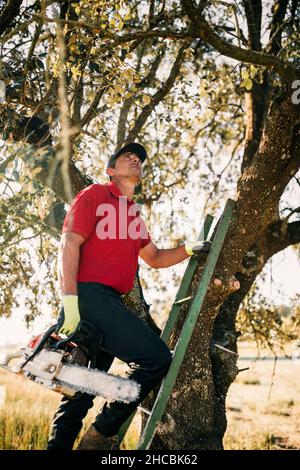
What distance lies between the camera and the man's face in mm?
4438

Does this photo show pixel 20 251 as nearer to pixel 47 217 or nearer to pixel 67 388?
pixel 47 217

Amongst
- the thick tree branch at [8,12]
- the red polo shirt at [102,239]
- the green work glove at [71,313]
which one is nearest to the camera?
the green work glove at [71,313]

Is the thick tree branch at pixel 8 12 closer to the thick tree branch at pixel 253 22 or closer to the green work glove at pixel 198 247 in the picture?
the green work glove at pixel 198 247

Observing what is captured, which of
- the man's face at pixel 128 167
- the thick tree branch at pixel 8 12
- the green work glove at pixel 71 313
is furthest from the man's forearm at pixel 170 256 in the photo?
the thick tree branch at pixel 8 12

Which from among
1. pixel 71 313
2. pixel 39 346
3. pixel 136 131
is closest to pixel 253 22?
pixel 136 131

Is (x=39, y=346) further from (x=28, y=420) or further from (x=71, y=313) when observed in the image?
(x=28, y=420)

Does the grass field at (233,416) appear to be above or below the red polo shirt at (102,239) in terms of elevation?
below

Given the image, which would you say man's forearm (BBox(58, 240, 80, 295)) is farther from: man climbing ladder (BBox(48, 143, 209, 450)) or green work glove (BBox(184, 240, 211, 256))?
green work glove (BBox(184, 240, 211, 256))

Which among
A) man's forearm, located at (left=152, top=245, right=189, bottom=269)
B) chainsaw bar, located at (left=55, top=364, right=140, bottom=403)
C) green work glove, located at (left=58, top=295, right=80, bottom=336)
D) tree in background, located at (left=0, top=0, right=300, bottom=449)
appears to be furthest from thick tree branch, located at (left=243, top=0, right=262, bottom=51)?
chainsaw bar, located at (left=55, top=364, right=140, bottom=403)

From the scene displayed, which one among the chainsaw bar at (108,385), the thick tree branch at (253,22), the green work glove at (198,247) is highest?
the thick tree branch at (253,22)

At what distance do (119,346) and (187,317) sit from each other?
2.14 ft

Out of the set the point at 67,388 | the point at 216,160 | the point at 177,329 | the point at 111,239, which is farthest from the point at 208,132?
the point at 67,388

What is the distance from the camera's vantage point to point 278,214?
310 inches

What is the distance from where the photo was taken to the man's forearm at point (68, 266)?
3549mm
